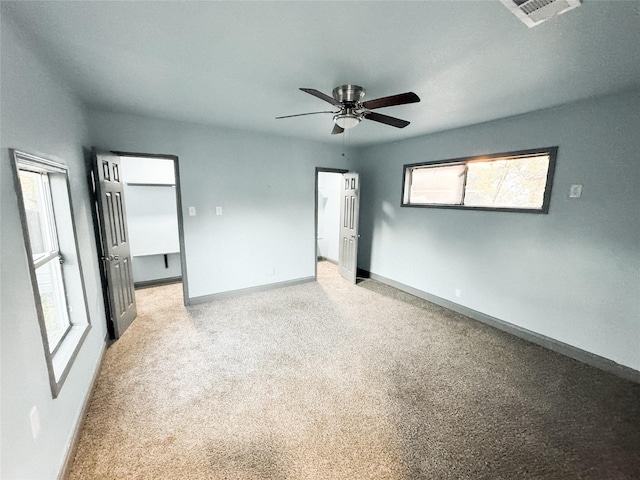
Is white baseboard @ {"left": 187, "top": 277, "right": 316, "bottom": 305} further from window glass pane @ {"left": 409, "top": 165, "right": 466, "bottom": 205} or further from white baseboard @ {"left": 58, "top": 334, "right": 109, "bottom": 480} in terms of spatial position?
window glass pane @ {"left": 409, "top": 165, "right": 466, "bottom": 205}

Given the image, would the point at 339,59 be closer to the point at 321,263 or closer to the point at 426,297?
the point at 426,297

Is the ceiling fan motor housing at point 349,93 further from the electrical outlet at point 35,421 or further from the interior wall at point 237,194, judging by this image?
the electrical outlet at point 35,421

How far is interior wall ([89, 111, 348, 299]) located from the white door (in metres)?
0.47

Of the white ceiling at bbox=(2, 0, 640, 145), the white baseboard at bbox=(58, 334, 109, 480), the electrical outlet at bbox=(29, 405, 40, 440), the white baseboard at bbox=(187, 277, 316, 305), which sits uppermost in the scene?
the white ceiling at bbox=(2, 0, 640, 145)

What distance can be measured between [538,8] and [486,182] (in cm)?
229

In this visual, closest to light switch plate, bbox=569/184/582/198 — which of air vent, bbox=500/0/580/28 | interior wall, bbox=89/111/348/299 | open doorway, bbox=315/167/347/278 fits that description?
air vent, bbox=500/0/580/28

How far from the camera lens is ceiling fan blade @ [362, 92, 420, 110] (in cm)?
172

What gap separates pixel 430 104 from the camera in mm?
2533

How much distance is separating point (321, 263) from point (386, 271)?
1881mm

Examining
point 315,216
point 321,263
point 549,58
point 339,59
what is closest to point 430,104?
point 549,58

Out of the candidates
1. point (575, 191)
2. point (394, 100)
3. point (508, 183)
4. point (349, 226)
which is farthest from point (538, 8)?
point (349, 226)

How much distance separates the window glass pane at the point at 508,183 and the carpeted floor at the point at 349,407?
1.55 meters

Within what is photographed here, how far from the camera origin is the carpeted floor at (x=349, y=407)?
58.3 inches

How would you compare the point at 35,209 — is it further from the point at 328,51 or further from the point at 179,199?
the point at 328,51
